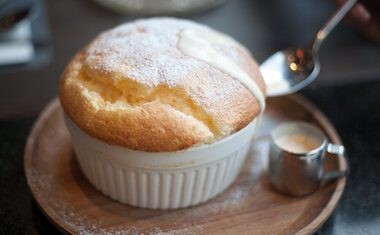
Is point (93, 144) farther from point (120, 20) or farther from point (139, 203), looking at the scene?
point (120, 20)

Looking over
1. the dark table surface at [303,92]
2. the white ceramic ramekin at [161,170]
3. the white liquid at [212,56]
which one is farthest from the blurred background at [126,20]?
the white liquid at [212,56]

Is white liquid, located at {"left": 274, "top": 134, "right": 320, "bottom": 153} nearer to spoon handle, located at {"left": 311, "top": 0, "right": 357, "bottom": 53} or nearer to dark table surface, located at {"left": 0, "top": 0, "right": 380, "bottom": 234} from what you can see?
dark table surface, located at {"left": 0, "top": 0, "right": 380, "bottom": 234}

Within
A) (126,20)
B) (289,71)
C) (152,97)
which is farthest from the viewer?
(126,20)

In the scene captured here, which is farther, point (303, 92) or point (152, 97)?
point (303, 92)

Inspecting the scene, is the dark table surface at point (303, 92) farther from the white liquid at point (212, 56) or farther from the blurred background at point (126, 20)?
the white liquid at point (212, 56)

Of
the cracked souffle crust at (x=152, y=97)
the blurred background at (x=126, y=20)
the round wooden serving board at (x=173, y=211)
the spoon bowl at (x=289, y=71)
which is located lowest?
the round wooden serving board at (x=173, y=211)

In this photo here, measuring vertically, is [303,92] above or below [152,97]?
below

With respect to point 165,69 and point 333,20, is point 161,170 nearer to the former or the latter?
point 165,69

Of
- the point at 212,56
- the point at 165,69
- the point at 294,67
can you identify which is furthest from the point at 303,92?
the point at 165,69

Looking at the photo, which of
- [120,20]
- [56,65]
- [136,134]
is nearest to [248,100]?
[136,134]
